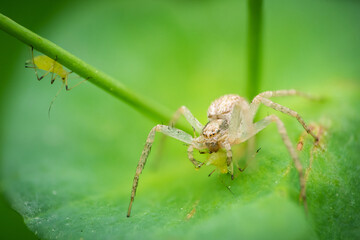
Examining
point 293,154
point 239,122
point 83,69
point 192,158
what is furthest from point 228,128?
point 83,69

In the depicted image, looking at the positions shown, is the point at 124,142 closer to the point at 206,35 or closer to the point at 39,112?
the point at 39,112

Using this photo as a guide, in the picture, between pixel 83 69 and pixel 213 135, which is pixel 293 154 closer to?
pixel 213 135

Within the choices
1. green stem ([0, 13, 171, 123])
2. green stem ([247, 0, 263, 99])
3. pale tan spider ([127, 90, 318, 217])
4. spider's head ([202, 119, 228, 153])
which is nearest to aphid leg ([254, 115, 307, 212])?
pale tan spider ([127, 90, 318, 217])

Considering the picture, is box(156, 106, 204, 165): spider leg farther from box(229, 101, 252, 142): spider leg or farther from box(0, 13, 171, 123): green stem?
box(229, 101, 252, 142): spider leg

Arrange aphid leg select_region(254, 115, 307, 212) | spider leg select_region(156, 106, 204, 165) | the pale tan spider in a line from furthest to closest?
spider leg select_region(156, 106, 204, 165)
the pale tan spider
aphid leg select_region(254, 115, 307, 212)

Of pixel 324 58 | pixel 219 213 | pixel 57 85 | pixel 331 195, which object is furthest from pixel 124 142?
pixel 324 58

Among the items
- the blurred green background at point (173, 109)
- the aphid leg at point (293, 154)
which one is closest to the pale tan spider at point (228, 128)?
the aphid leg at point (293, 154)

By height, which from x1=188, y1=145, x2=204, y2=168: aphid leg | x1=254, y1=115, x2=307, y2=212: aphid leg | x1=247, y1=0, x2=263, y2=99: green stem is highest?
x1=247, y1=0, x2=263, y2=99: green stem
